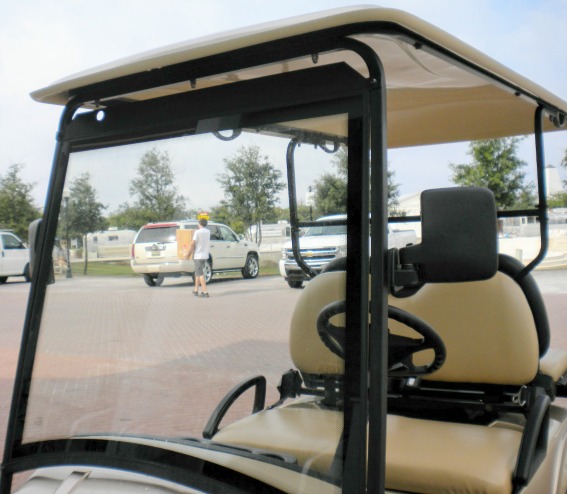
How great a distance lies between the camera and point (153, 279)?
5.42 ft

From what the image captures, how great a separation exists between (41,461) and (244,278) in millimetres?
631

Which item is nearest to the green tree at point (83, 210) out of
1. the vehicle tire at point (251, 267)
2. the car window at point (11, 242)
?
the vehicle tire at point (251, 267)

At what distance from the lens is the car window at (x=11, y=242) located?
18500mm

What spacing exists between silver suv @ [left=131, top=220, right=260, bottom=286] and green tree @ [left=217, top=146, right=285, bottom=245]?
6 centimetres

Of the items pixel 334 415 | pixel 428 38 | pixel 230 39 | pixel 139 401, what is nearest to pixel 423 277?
pixel 334 415

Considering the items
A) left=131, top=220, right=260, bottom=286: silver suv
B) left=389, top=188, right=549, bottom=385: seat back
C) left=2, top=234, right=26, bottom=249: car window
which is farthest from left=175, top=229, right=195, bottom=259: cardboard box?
left=2, top=234, right=26, bottom=249: car window

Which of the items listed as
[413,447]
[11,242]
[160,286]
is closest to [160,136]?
[160,286]

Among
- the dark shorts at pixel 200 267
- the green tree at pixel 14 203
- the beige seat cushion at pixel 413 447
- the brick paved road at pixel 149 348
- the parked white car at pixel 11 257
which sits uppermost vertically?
the green tree at pixel 14 203

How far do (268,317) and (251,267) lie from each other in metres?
0.22

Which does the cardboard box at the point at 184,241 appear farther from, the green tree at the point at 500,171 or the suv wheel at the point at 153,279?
the green tree at the point at 500,171

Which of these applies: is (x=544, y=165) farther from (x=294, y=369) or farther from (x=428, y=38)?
(x=428, y=38)

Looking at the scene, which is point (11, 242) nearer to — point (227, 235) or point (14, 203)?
point (14, 203)

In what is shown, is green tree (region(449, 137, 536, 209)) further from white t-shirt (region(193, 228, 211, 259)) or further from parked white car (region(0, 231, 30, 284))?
parked white car (region(0, 231, 30, 284))

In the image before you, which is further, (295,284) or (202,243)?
(295,284)
